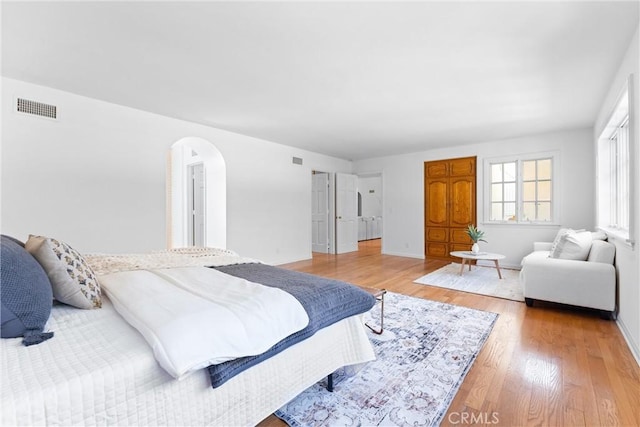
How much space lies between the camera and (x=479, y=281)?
443 cm

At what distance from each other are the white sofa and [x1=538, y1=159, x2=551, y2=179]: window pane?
2.16m

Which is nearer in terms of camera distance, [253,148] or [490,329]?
[490,329]

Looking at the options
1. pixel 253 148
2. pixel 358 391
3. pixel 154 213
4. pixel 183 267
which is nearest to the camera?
pixel 358 391

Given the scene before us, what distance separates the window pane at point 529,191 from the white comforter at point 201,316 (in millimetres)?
5645

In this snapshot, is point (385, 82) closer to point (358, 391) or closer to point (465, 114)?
point (465, 114)

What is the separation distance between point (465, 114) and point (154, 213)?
14.7ft

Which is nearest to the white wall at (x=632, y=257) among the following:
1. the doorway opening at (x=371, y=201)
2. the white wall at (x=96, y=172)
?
the white wall at (x=96, y=172)

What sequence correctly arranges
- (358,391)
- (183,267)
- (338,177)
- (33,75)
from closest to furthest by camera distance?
(358,391), (183,267), (33,75), (338,177)

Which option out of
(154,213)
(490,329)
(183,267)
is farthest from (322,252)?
(183,267)

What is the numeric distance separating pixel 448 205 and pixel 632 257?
3.97 meters

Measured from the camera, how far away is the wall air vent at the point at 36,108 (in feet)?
9.95

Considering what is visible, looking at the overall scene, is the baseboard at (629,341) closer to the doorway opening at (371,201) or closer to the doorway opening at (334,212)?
the doorway opening at (334,212)

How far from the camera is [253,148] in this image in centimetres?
532

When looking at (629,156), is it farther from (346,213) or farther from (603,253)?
(346,213)
